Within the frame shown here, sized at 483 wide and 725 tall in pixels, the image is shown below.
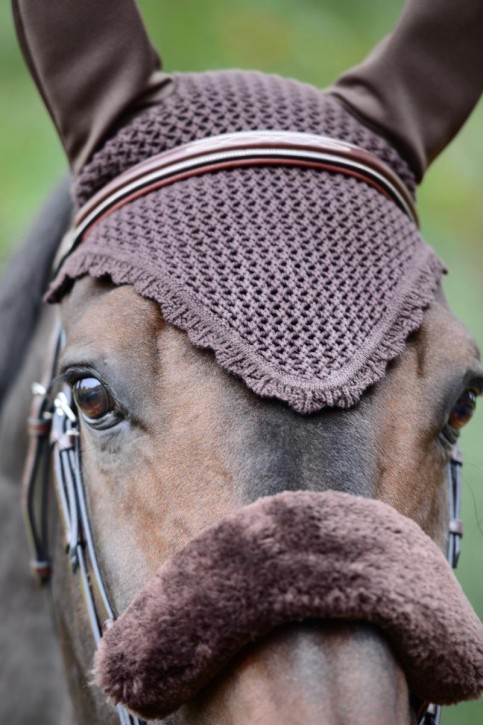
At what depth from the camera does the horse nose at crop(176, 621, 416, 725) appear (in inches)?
45.5

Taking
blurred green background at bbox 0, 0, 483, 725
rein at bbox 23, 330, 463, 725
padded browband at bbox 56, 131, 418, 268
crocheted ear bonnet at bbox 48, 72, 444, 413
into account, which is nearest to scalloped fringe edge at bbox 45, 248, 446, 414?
crocheted ear bonnet at bbox 48, 72, 444, 413

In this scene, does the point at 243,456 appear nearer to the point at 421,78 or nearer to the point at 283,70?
the point at 421,78

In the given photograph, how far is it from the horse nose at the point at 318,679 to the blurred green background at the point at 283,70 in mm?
3863

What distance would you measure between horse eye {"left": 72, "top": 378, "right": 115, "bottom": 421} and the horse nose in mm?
525

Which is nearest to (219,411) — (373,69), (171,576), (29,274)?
(171,576)

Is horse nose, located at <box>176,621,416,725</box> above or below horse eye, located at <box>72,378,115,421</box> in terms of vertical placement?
above

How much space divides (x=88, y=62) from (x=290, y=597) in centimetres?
119

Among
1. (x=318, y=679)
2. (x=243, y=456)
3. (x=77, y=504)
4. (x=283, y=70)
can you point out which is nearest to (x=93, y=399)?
(x=77, y=504)

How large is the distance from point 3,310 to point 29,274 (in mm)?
154


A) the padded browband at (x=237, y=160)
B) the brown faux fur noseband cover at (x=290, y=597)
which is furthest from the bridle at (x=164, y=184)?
the brown faux fur noseband cover at (x=290, y=597)

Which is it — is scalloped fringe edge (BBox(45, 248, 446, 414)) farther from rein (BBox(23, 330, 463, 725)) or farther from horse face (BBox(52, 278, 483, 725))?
rein (BBox(23, 330, 463, 725))

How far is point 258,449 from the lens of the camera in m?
1.35

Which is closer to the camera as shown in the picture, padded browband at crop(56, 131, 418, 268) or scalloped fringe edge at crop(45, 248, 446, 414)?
scalloped fringe edge at crop(45, 248, 446, 414)

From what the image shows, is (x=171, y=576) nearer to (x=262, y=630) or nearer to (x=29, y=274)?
(x=262, y=630)
